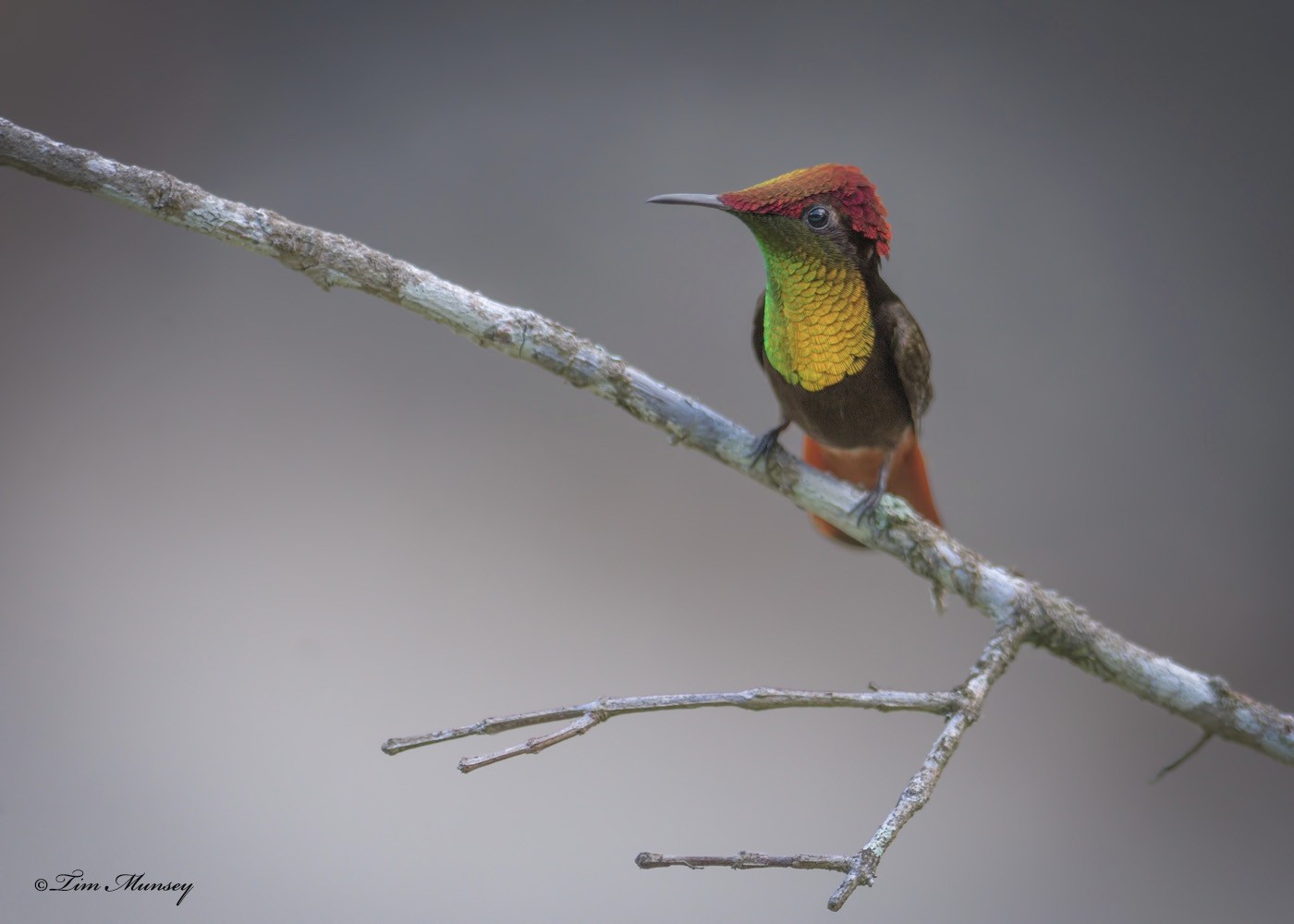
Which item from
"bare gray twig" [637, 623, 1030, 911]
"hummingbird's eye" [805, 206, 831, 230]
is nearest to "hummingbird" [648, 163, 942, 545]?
"hummingbird's eye" [805, 206, 831, 230]

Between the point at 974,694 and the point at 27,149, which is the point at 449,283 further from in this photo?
the point at 974,694

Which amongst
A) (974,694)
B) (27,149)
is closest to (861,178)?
(974,694)

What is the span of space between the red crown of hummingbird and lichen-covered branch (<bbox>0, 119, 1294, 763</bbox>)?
243 mm

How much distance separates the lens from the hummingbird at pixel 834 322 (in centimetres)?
104

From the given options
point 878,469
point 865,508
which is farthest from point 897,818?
point 878,469

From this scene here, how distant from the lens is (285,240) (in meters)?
1.04

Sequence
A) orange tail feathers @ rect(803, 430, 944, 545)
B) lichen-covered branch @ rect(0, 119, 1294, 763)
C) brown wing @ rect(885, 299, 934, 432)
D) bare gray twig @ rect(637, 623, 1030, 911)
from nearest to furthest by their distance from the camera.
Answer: bare gray twig @ rect(637, 623, 1030, 911) < lichen-covered branch @ rect(0, 119, 1294, 763) < brown wing @ rect(885, 299, 934, 432) < orange tail feathers @ rect(803, 430, 944, 545)

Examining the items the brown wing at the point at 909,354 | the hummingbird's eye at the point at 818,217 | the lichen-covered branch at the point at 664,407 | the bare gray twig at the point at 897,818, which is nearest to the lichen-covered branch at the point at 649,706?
the bare gray twig at the point at 897,818

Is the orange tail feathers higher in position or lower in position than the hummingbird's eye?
lower

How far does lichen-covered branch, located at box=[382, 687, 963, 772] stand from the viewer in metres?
0.85

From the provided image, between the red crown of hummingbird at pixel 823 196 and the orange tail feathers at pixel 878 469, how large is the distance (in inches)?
12.8

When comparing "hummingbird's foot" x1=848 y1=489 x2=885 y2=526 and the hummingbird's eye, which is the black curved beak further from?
"hummingbird's foot" x1=848 y1=489 x2=885 y2=526

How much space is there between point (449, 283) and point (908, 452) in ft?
2.12

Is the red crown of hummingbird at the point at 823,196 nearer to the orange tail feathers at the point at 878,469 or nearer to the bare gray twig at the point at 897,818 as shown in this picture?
the orange tail feathers at the point at 878,469
